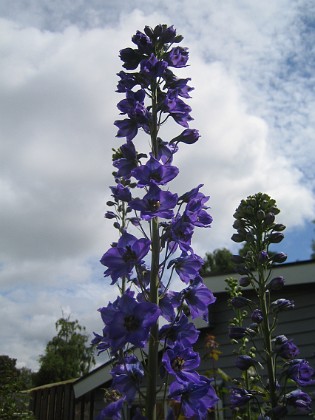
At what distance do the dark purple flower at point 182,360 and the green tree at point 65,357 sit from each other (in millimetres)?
23881

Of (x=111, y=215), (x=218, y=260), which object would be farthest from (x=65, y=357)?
(x=111, y=215)

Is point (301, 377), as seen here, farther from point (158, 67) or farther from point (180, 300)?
point (158, 67)

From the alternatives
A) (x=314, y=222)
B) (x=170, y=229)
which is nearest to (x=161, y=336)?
(x=170, y=229)

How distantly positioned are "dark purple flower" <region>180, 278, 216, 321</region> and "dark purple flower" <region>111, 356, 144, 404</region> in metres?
0.48

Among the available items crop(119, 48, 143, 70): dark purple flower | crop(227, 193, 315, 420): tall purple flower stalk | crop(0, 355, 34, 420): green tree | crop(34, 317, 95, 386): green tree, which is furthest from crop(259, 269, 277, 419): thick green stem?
crop(34, 317, 95, 386): green tree

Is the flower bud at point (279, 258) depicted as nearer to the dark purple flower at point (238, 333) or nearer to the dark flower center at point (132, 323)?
the dark purple flower at point (238, 333)

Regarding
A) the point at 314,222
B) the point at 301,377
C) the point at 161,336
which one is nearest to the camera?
the point at 161,336

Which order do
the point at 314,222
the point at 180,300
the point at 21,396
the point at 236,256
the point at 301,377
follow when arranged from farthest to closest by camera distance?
the point at 314,222 < the point at 21,396 < the point at 236,256 < the point at 301,377 < the point at 180,300

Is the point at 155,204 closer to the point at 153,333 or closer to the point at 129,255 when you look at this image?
the point at 129,255

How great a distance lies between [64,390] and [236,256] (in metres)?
8.85

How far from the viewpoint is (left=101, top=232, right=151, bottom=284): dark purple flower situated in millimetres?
2441

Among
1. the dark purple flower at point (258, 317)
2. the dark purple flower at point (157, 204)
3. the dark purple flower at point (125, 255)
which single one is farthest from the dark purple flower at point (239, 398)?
the dark purple flower at point (157, 204)

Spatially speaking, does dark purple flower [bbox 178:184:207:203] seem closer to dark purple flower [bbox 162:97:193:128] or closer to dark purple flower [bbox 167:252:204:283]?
dark purple flower [bbox 167:252:204:283]

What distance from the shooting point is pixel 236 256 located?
13.5ft
